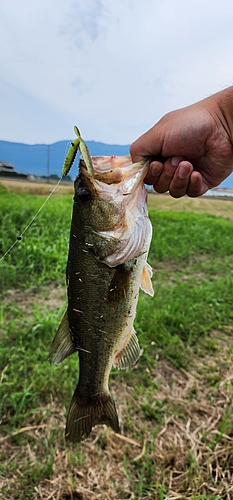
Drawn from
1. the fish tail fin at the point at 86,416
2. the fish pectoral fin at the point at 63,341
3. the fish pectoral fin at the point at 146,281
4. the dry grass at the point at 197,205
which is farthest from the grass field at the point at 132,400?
the dry grass at the point at 197,205

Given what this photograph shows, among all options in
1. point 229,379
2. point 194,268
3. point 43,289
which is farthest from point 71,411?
point 194,268

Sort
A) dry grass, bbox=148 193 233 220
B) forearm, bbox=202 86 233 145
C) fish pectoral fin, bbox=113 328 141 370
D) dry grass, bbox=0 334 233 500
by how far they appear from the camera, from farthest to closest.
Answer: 1. dry grass, bbox=148 193 233 220
2. dry grass, bbox=0 334 233 500
3. forearm, bbox=202 86 233 145
4. fish pectoral fin, bbox=113 328 141 370

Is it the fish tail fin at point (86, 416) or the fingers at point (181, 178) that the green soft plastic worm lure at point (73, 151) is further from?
the fish tail fin at point (86, 416)

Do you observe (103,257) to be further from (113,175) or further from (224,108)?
(224,108)

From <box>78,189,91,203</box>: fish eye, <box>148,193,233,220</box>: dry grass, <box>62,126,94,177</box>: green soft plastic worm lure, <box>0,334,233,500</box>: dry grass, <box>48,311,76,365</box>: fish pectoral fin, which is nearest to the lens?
<box>62,126,94,177</box>: green soft plastic worm lure

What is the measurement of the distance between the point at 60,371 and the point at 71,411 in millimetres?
1384

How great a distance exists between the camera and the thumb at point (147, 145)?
1.59m

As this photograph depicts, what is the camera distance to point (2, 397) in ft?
8.46

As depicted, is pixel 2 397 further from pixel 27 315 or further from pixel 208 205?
pixel 208 205

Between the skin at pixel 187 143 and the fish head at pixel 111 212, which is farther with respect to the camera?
the skin at pixel 187 143

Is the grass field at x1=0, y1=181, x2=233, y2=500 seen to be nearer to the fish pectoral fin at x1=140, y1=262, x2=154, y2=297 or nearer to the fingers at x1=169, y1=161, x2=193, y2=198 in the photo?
the fish pectoral fin at x1=140, y1=262, x2=154, y2=297

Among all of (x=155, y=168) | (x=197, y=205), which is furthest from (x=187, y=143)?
(x=197, y=205)

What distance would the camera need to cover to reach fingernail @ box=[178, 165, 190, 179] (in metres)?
1.59

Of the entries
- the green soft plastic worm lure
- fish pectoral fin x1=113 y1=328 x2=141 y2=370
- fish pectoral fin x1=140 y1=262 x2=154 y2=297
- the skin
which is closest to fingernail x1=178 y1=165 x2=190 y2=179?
the skin
